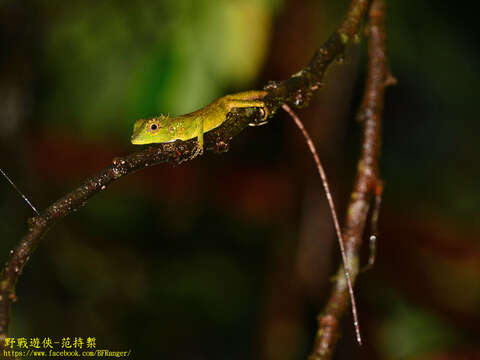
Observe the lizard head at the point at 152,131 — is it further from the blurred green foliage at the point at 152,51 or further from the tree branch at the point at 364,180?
the tree branch at the point at 364,180

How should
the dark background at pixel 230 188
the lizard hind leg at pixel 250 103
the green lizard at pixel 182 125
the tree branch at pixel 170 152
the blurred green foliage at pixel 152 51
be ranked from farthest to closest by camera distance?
the dark background at pixel 230 188 < the blurred green foliage at pixel 152 51 < the green lizard at pixel 182 125 < the lizard hind leg at pixel 250 103 < the tree branch at pixel 170 152

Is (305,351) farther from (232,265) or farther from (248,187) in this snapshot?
(248,187)

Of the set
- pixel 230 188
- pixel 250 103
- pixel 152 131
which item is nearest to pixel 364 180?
pixel 250 103

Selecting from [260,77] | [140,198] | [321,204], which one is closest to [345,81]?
[321,204]

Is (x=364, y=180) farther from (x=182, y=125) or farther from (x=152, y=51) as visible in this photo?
(x=152, y=51)

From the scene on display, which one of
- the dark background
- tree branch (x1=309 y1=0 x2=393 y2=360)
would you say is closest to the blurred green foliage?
the dark background

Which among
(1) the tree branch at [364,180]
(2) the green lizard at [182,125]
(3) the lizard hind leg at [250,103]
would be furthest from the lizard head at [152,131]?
(1) the tree branch at [364,180]

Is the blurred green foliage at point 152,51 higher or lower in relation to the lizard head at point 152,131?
higher

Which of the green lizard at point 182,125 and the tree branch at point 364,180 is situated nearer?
the tree branch at point 364,180
